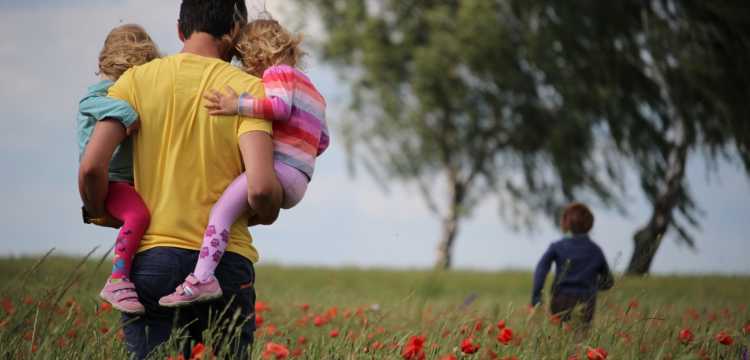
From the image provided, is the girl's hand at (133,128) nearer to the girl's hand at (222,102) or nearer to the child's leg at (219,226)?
the girl's hand at (222,102)

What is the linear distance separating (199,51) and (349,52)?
703 inches

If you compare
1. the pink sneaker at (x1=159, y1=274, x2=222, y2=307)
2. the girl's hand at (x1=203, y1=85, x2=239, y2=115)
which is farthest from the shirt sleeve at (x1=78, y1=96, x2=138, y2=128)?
the pink sneaker at (x1=159, y1=274, x2=222, y2=307)

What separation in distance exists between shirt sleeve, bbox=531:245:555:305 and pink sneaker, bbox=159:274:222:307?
347 cm

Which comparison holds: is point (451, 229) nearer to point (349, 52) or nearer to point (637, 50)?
point (349, 52)

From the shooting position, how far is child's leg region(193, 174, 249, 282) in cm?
271

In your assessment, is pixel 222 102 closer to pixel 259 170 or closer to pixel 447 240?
pixel 259 170

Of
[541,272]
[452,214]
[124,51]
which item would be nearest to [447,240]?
[452,214]

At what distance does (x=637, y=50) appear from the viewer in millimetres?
14805

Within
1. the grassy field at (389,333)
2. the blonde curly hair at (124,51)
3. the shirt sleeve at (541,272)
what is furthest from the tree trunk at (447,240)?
the blonde curly hair at (124,51)

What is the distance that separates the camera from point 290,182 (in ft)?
9.41

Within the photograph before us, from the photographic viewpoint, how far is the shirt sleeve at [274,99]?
2754 mm

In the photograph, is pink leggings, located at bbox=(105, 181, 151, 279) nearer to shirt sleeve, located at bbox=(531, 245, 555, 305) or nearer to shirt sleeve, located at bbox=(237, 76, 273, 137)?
shirt sleeve, located at bbox=(237, 76, 273, 137)

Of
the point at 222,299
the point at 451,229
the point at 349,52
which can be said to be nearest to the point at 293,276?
the point at 451,229

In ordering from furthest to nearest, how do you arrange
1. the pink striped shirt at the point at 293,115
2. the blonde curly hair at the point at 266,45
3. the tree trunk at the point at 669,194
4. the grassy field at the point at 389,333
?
the tree trunk at the point at 669,194
the grassy field at the point at 389,333
the blonde curly hair at the point at 266,45
the pink striped shirt at the point at 293,115
